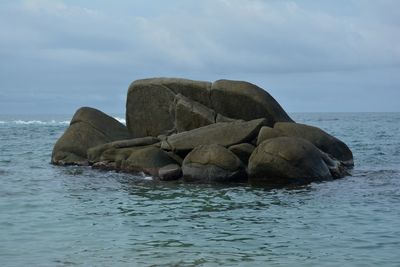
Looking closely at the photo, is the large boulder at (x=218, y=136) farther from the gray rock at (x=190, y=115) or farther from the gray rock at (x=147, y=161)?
the gray rock at (x=190, y=115)

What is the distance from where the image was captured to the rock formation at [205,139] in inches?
808

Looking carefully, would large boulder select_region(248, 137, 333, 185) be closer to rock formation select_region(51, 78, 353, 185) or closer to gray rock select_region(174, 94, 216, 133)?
rock formation select_region(51, 78, 353, 185)

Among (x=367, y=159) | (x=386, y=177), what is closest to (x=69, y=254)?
(x=386, y=177)

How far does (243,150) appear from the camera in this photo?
2181cm

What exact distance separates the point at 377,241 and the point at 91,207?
7698 mm

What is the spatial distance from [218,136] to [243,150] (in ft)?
3.94

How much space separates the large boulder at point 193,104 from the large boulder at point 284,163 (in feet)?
16.1

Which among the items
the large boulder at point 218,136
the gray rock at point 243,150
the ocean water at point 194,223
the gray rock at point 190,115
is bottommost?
the ocean water at point 194,223

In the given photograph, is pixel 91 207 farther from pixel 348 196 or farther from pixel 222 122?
pixel 222 122

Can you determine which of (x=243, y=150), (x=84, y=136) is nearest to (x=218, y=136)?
(x=243, y=150)

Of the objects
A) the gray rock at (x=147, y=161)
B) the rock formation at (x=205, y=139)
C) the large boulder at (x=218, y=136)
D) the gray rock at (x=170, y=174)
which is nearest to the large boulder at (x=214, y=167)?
the rock formation at (x=205, y=139)

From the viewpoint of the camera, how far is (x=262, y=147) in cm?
2056

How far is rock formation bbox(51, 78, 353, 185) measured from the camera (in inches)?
808

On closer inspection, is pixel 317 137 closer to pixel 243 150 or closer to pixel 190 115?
pixel 243 150
